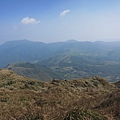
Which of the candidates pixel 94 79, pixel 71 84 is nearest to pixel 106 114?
pixel 71 84

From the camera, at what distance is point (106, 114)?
9.16 metres

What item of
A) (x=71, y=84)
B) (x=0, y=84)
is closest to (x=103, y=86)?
(x=71, y=84)

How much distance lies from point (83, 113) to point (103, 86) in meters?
32.5

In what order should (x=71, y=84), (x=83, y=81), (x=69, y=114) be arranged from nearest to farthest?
(x=69, y=114) → (x=71, y=84) → (x=83, y=81)

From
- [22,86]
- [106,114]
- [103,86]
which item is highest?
[106,114]

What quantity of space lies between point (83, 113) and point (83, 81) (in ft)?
102

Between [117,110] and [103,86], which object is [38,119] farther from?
[103,86]

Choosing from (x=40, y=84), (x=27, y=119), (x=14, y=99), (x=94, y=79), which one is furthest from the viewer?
(x=94, y=79)

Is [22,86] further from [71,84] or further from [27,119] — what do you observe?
[27,119]

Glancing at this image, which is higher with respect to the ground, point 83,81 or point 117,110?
point 117,110

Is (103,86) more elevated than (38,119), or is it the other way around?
(38,119)

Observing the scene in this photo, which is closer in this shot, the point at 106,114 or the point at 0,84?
the point at 106,114

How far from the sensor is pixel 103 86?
131 feet

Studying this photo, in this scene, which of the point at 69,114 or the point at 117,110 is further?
the point at 117,110
